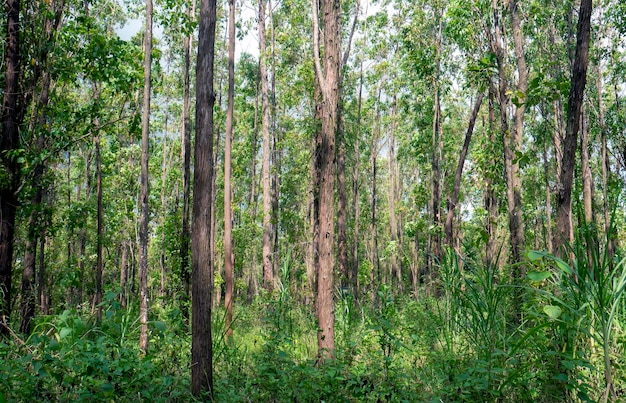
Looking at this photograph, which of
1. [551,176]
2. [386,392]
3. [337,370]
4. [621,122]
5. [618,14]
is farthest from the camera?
[551,176]

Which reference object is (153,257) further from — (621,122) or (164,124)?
(621,122)

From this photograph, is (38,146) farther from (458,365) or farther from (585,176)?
(585,176)

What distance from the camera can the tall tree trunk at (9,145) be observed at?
8227mm

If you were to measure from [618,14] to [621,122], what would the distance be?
426 centimetres

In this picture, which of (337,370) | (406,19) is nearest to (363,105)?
(406,19)

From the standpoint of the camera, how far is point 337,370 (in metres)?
5.42

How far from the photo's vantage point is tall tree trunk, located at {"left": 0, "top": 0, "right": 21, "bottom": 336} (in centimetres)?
823

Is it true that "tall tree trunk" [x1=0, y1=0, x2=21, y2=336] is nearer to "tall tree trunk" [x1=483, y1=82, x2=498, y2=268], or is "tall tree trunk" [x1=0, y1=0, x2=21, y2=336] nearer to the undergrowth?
the undergrowth

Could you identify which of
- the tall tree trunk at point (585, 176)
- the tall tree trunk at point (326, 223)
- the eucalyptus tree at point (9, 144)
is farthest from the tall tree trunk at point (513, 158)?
the eucalyptus tree at point (9, 144)

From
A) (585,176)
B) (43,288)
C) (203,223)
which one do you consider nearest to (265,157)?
(43,288)

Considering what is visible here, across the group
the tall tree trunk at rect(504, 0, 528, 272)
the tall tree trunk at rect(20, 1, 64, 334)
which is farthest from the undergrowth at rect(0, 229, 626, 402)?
the tall tree trunk at rect(504, 0, 528, 272)

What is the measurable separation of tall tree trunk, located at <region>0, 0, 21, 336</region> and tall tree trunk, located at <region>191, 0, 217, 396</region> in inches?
183

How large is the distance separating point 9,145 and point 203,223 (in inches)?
209

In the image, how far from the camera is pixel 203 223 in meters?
5.55
